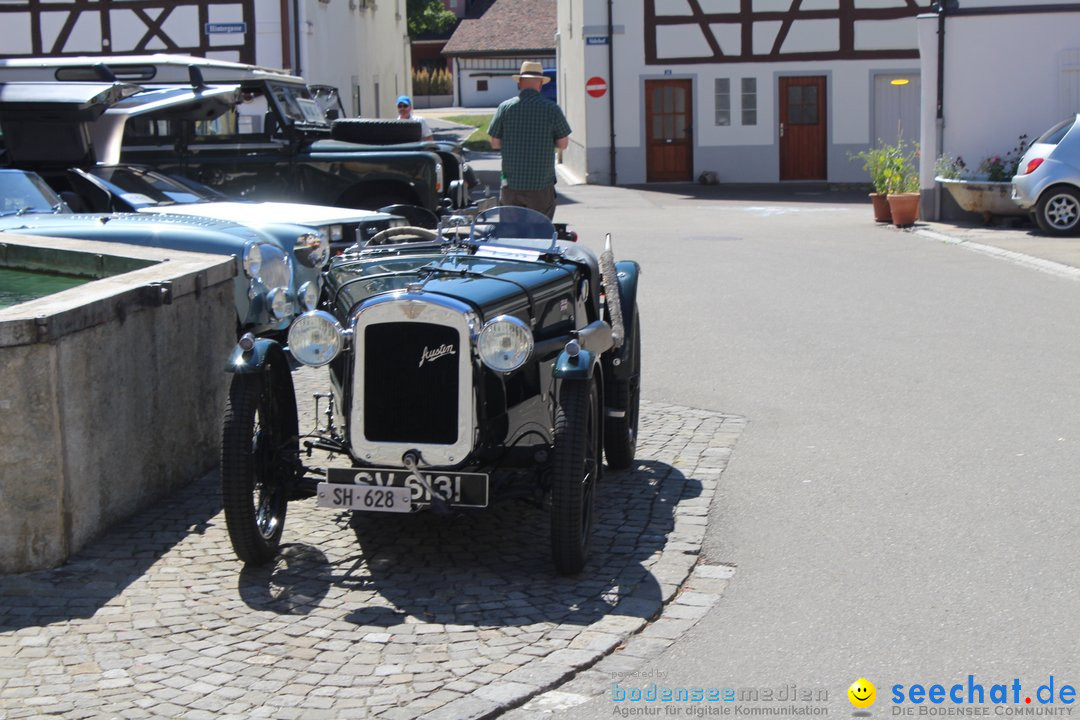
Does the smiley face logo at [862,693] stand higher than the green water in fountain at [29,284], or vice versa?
the green water in fountain at [29,284]

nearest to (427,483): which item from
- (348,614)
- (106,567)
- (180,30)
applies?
(348,614)

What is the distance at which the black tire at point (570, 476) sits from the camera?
17.9 feet

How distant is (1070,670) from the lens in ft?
15.0

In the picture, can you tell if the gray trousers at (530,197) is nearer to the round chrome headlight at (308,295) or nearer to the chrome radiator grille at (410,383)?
the round chrome headlight at (308,295)

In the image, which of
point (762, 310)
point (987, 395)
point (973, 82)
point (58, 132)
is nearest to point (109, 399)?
point (987, 395)

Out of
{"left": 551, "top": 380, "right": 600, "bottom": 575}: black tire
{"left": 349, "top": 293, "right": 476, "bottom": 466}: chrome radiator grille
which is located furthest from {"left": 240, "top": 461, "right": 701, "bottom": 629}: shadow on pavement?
{"left": 349, "top": 293, "right": 476, "bottom": 466}: chrome radiator grille

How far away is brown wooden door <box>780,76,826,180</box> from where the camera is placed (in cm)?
3142

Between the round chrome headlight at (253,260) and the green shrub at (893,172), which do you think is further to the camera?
the green shrub at (893,172)

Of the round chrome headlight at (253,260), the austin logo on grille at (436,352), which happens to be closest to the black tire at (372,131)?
the round chrome headlight at (253,260)

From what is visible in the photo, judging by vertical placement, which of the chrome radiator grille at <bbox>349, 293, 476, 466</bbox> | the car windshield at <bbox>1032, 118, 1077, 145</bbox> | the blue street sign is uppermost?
the blue street sign

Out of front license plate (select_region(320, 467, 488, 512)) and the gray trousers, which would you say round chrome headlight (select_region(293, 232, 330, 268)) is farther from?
front license plate (select_region(320, 467, 488, 512))

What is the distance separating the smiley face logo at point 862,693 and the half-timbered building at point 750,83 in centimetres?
2765

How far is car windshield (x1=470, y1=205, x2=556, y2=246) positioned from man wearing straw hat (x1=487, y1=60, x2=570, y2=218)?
Answer: 4492 millimetres

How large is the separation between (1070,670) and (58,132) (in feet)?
31.5
